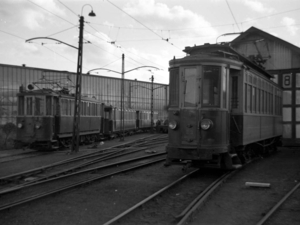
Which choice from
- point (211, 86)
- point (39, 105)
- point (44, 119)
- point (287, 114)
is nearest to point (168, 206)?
point (211, 86)

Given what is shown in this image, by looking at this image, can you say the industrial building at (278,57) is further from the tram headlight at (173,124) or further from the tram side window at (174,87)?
the tram headlight at (173,124)

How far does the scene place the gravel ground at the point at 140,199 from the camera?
5922mm

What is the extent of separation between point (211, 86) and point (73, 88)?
28545mm

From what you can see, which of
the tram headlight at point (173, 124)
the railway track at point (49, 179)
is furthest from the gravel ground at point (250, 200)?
the railway track at point (49, 179)

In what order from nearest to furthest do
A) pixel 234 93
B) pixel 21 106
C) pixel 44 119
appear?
pixel 234 93, pixel 44 119, pixel 21 106

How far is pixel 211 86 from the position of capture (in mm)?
9297

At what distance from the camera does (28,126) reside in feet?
58.0

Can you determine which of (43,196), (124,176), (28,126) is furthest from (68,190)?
(28,126)

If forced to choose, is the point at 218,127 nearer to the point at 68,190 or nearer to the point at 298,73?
the point at 68,190

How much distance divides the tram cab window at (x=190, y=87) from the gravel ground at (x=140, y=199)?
2244 millimetres

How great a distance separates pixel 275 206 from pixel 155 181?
11.9 feet

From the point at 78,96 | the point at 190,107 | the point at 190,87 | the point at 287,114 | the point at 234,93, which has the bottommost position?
the point at 287,114

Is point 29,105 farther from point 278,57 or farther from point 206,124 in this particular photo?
point 278,57

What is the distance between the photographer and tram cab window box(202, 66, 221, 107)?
30.4 feet
